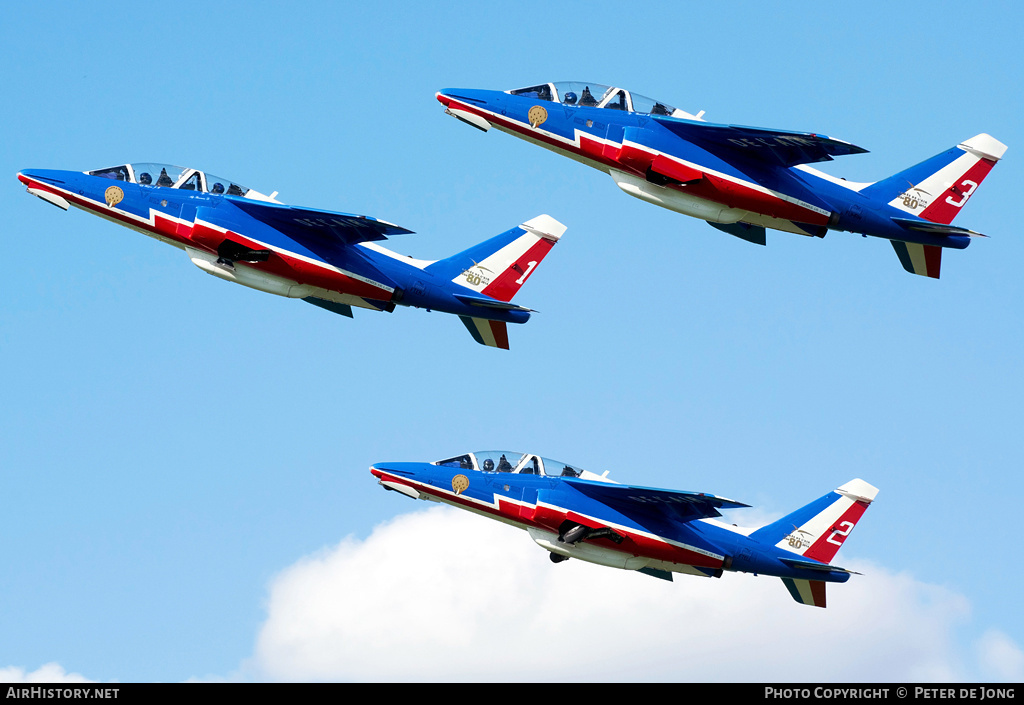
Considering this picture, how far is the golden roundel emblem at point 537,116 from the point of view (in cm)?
4538

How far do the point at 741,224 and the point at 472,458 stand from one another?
11.0m

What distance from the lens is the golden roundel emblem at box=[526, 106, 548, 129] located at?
4538cm

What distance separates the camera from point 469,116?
4600 centimetres

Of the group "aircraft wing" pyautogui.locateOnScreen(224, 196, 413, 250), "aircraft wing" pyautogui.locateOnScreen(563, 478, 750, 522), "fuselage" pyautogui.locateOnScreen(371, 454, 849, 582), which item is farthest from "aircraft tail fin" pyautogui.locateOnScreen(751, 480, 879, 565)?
"aircraft wing" pyautogui.locateOnScreen(224, 196, 413, 250)

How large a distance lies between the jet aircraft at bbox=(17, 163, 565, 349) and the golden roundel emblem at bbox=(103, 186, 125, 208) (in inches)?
1.2

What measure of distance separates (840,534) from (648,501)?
6726 millimetres

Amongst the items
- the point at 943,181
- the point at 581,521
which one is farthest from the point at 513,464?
the point at 943,181

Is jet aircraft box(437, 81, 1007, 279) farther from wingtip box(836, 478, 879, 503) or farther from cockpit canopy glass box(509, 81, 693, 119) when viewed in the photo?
wingtip box(836, 478, 879, 503)

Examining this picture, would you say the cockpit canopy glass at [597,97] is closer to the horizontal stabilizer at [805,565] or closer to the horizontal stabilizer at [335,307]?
the horizontal stabilizer at [335,307]

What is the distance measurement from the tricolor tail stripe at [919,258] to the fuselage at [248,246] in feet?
38.1

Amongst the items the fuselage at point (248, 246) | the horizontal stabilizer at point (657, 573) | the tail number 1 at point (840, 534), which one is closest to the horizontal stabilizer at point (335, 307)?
the fuselage at point (248, 246)

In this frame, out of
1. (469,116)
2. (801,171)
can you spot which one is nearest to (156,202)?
(469,116)

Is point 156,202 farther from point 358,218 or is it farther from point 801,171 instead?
point 801,171

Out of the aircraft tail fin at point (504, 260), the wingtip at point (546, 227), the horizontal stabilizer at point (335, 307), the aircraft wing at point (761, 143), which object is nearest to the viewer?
the aircraft wing at point (761, 143)
